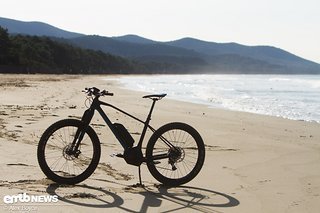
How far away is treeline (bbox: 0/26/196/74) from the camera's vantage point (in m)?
69.0

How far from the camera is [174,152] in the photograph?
5398 millimetres

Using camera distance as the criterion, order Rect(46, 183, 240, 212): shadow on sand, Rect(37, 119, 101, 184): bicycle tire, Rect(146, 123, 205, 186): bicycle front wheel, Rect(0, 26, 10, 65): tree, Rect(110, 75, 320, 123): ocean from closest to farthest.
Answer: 1. Rect(46, 183, 240, 212): shadow on sand
2. Rect(37, 119, 101, 184): bicycle tire
3. Rect(146, 123, 205, 186): bicycle front wheel
4. Rect(110, 75, 320, 123): ocean
5. Rect(0, 26, 10, 65): tree

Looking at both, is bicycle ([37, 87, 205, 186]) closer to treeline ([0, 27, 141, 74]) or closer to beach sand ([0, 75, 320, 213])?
beach sand ([0, 75, 320, 213])


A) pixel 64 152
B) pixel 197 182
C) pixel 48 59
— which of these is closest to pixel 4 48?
pixel 48 59

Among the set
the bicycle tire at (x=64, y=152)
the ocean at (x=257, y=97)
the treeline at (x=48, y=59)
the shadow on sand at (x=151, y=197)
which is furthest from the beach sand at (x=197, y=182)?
the treeline at (x=48, y=59)

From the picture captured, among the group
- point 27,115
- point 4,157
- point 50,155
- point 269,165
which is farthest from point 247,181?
point 27,115

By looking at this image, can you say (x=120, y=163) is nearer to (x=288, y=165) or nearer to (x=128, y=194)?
(x=128, y=194)

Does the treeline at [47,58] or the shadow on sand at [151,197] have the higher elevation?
the treeline at [47,58]

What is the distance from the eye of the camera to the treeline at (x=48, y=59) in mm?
69000

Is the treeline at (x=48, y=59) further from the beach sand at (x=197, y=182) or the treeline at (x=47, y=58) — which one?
the beach sand at (x=197, y=182)

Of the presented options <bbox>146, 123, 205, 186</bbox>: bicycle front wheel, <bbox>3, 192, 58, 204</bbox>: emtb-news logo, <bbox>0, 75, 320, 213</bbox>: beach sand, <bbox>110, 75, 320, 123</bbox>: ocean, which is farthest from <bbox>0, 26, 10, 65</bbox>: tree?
<bbox>3, 192, 58, 204</bbox>: emtb-news logo

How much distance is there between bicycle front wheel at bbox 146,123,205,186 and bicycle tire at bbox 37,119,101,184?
0.72 m

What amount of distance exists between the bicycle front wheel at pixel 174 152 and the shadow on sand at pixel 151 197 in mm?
242

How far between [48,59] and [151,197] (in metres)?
98.7
